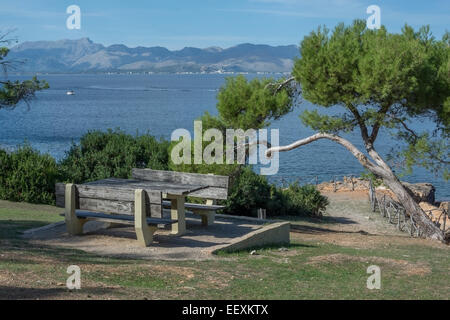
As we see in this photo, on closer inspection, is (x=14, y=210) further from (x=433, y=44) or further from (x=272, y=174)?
(x=272, y=174)

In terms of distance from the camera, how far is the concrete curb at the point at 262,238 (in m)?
9.58

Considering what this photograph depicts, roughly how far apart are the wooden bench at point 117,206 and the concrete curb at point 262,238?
1065 millimetres

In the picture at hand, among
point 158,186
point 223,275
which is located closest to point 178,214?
point 158,186

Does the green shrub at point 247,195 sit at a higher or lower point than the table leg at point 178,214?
lower

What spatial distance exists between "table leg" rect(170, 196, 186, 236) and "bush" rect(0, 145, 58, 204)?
6461 mm

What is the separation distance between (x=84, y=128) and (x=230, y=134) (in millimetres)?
53694

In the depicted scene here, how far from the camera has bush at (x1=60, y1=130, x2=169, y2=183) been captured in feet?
55.1

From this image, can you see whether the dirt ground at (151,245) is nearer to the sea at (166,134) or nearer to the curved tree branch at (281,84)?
the curved tree branch at (281,84)

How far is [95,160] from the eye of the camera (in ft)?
56.4

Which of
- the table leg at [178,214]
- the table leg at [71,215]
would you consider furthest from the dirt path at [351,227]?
the table leg at [71,215]

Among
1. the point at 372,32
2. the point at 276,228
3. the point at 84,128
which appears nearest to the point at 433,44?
the point at 372,32

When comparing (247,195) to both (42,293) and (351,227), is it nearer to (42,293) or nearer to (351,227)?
(351,227)

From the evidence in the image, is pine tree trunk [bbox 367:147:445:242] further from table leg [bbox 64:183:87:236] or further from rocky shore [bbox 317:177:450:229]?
rocky shore [bbox 317:177:450:229]
